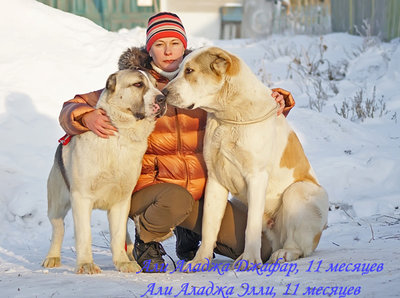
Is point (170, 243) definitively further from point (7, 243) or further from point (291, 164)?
point (291, 164)

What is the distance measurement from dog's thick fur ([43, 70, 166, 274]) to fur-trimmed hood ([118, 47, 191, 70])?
25 centimetres

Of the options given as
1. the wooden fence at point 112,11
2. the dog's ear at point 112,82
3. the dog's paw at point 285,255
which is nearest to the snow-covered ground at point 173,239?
the dog's paw at point 285,255

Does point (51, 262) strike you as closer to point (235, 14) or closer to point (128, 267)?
Answer: point (128, 267)

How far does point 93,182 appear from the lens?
3691 millimetres

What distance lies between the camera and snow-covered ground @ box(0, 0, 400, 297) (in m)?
3.10

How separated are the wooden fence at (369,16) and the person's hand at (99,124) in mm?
8436

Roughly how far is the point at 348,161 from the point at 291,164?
8.19 ft

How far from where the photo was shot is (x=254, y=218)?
3.76 meters

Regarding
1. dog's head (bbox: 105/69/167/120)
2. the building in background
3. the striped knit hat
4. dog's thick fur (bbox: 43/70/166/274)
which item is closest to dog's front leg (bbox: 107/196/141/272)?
dog's thick fur (bbox: 43/70/166/274)

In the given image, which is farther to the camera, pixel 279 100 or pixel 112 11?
pixel 112 11

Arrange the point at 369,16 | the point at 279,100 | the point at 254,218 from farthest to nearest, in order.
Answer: the point at 369,16 < the point at 279,100 < the point at 254,218

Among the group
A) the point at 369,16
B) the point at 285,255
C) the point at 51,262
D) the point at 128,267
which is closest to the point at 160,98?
the point at 128,267

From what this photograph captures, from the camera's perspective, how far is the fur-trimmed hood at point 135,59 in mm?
4090

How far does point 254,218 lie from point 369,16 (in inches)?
432
